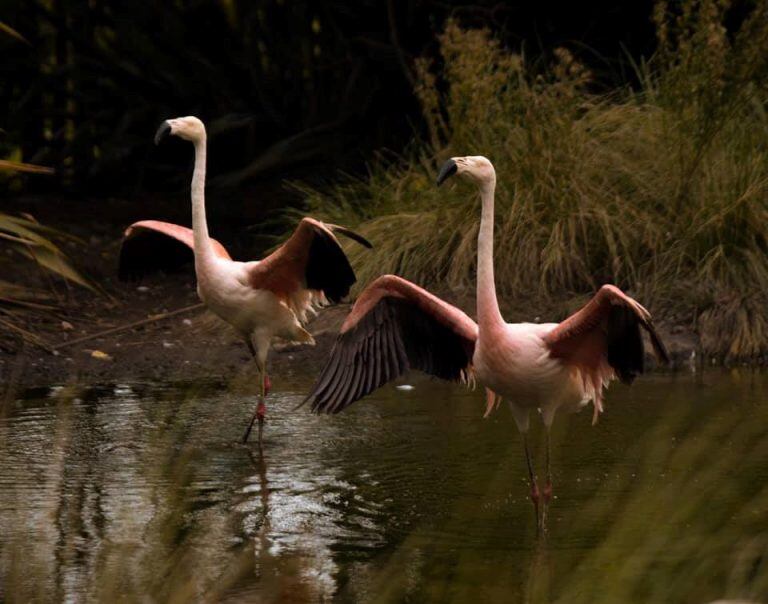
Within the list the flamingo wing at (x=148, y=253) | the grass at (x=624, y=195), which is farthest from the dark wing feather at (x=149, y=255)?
the grass at (x=624, y=195)

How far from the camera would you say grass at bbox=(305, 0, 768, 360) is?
30.6ft

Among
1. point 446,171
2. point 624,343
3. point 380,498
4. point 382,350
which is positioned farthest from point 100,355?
point 624,343

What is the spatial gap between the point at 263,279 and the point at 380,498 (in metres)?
1.90

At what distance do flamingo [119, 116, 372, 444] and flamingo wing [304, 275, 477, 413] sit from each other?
909 millimetres

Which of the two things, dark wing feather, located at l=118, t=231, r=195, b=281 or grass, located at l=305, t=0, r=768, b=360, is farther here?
grass, located at l=305, t=0, r=768, b=360

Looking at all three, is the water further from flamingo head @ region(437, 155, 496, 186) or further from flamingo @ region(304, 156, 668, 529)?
flamingo head @ region(437, 155, 496, 186)

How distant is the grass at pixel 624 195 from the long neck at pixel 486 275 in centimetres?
365

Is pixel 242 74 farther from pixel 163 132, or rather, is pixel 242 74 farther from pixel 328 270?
pixel 328 270

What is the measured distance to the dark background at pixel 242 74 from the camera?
1310 centimetres

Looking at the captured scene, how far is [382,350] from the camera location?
6.15 metres

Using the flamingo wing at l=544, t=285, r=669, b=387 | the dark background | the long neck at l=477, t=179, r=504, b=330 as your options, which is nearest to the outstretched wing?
the flamingo wing at l=544, t=285, r=669, b=387

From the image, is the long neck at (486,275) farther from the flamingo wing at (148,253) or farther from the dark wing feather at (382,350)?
the flamingo wing at (148,253)

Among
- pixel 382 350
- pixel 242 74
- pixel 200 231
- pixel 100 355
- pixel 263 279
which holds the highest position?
pixel 242 74

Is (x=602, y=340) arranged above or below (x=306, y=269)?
below
